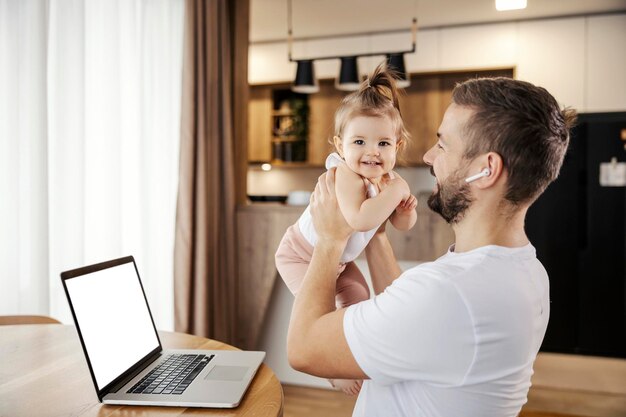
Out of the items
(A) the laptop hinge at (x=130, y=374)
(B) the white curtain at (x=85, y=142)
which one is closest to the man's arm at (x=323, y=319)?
(A) the laptop hinge at (x=130, y=374)

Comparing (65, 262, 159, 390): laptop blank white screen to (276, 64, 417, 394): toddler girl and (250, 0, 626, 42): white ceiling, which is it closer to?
(276, 64, 417, 394): toddler girl

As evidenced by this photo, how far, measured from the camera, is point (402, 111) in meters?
4.89

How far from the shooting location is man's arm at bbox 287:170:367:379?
3.12ft

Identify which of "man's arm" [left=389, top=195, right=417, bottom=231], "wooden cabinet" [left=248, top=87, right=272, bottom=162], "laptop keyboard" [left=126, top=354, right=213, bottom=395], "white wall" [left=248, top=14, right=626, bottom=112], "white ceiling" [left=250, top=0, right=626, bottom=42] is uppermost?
"white ceiling" [left=250, top=0, right=626, bottom=42]

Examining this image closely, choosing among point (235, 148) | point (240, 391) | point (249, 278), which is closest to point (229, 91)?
point (235, 148)

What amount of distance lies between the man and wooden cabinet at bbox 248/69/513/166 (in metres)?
3.36

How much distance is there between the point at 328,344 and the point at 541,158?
521mm

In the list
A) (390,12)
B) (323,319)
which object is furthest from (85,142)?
(390,12)

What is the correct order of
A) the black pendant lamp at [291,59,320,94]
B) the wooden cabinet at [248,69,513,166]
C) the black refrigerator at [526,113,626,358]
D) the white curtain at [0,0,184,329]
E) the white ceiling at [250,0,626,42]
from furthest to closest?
the wooden cabinet at [248,69,513,166] → the white ceiling at [250,0,626,42] → the black refrigerator at [526,113,626,358] → the black pendant lamp at [291,59,320,94] → the white curtain at [0,0,184,329]

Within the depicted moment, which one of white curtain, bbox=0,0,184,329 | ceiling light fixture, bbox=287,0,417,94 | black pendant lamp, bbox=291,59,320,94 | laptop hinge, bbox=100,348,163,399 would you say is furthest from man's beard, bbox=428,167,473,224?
black pendant lamp, bbox=291,59,320,94

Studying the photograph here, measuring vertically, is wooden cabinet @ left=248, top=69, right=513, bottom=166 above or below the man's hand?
above

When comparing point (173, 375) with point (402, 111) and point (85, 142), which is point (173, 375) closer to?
point (85, 142)

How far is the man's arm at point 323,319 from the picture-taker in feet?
3.12

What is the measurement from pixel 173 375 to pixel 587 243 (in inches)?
150
